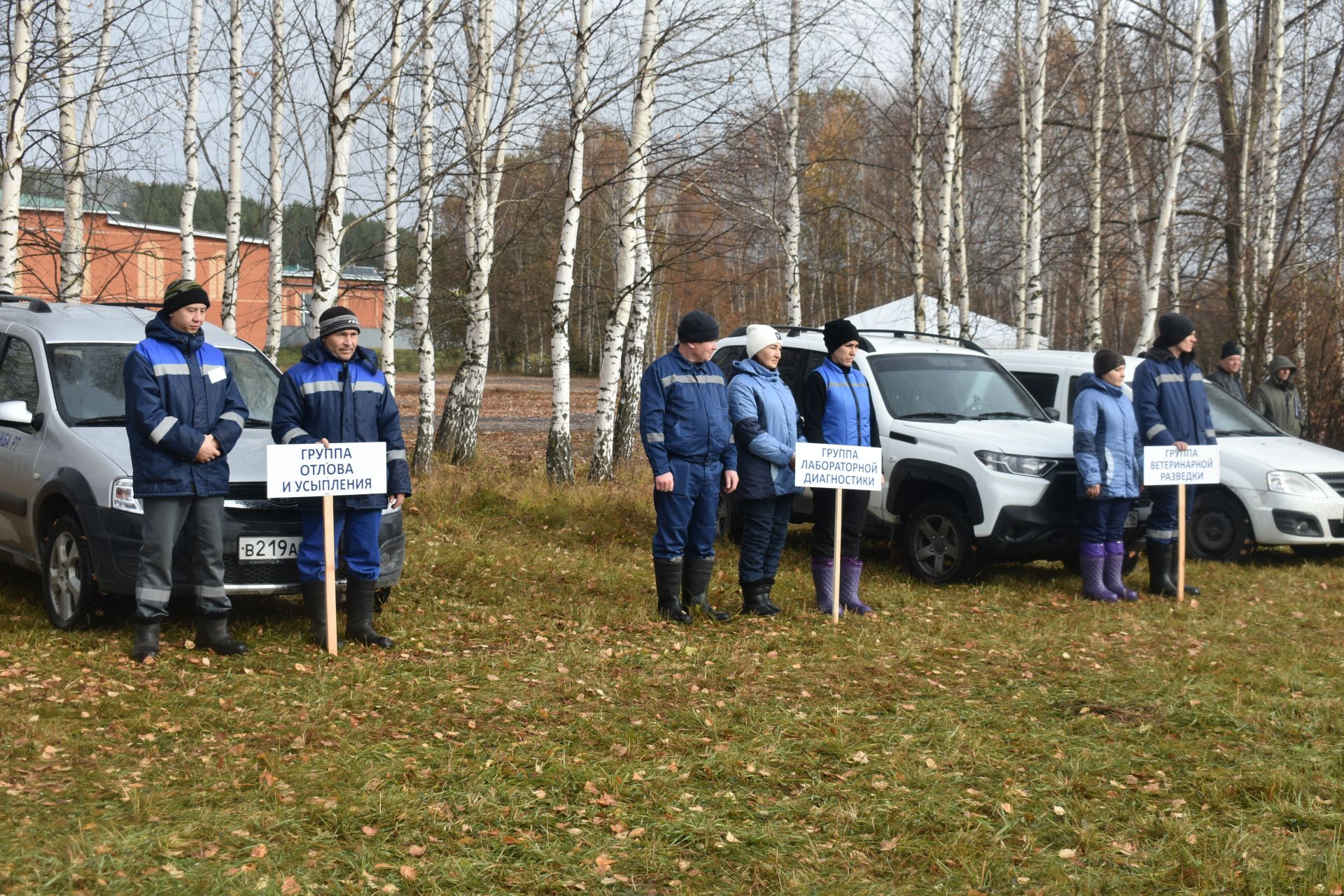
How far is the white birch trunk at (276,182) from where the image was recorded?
16.8m

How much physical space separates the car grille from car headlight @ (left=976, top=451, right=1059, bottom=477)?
3393 mm

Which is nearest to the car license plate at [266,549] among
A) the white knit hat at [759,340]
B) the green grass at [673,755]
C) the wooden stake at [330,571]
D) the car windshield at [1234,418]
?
the wooden stake at [330,571]

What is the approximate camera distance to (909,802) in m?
5.07

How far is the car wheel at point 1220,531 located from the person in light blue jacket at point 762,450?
5.27 meters

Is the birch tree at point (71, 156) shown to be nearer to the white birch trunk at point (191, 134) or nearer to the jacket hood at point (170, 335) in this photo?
the white birch trunk at point (191, 134)

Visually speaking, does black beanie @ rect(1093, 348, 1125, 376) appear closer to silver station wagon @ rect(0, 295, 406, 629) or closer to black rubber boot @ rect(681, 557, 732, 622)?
black rubber boot @ rect(681, 557, 732, 622)

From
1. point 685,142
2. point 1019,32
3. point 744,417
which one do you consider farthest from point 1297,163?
point 744,417

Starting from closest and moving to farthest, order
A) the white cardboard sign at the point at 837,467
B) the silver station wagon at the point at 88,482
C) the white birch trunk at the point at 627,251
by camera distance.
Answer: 1. the silver station wagon at the point at 88,482
2. the white cardboard sign at the point at 837,467
3. the white birch trunk at the point at 627,251

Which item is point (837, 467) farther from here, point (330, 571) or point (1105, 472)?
point (330, 571)

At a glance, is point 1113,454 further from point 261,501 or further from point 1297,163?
point 1297,163

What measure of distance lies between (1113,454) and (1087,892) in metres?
5.85

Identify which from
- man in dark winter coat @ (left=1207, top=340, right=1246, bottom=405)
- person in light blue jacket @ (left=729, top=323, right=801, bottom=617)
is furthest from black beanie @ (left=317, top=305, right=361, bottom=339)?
man in dark winter coat @ (left=1207, top=340, right=1246, bottom=405)

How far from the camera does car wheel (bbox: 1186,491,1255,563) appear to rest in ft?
38.3

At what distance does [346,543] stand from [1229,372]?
9.91m
